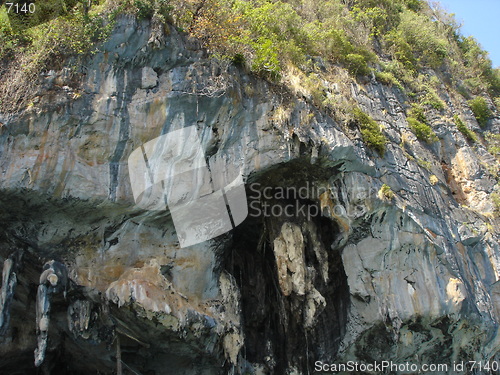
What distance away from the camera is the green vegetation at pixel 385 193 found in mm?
12234

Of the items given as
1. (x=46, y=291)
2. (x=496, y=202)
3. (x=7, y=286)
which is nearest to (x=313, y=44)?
(x=496, y=202)

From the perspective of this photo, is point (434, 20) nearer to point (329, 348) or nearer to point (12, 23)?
point (329, 348)

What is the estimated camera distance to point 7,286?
33.1 feet

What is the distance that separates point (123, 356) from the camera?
38.5 ft

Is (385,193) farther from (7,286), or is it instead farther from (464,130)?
(7,286)

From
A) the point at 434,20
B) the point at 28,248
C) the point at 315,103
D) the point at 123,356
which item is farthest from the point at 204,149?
the point at 434,20

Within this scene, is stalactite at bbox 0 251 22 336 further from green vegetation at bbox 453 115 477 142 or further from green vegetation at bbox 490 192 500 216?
green vegetation at bbox 453 115 477 142

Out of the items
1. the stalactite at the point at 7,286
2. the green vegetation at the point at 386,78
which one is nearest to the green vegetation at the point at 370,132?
the green vegetation at the point at 386,78

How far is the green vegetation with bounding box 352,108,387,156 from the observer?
514 inches

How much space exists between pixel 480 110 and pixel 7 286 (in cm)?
1690

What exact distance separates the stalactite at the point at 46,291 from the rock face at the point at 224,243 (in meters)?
0.04

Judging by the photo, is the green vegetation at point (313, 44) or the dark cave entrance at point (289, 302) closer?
the green vegetation at point (313, 44)

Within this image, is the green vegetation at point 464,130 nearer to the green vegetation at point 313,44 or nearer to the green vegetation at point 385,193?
the green vegetation at point 313,44

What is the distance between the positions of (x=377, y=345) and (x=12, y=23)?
11581 millimetres
